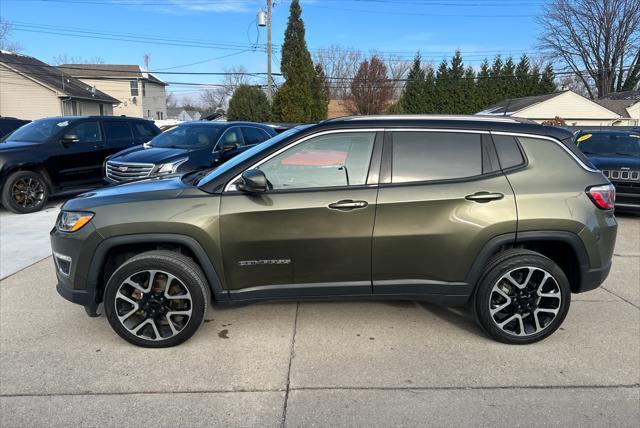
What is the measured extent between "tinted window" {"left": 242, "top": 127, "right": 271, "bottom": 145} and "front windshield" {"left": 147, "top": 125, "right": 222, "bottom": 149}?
703mm

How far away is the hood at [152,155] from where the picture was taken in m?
7.84

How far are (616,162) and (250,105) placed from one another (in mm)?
24922

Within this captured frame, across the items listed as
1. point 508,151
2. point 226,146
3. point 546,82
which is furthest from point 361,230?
point 546,82

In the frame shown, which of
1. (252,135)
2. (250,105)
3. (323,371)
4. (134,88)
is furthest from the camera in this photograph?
(134,88)

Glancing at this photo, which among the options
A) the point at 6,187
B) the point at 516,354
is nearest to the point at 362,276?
the point at 516,354

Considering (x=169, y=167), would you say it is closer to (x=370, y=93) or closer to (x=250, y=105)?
(x=250, y=105)

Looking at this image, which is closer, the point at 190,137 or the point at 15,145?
the point at 15,145

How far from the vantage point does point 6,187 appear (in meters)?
8.05

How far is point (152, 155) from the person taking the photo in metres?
8.03

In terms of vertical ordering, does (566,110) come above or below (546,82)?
below

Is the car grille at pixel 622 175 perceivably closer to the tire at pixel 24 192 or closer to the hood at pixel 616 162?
the hood at pixel 616 162

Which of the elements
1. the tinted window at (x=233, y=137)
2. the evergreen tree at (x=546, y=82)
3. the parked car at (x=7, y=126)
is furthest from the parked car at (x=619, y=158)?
the evergreen tree at (x=546, y=82)

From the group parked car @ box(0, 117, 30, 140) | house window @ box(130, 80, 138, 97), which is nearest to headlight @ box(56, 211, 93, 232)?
parked car @ box(0, 117, 30, 140)

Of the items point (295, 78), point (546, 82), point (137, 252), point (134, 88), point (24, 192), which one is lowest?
point (24, 192)
